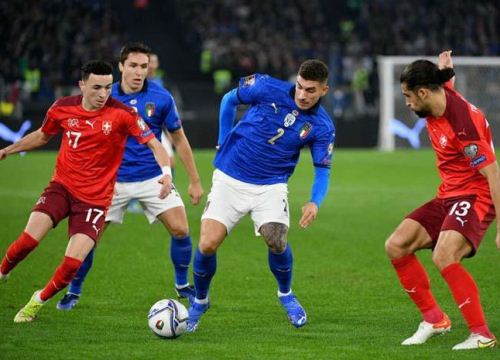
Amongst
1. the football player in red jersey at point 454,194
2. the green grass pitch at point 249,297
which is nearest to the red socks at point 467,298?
the football player in red jersey at point 454,194

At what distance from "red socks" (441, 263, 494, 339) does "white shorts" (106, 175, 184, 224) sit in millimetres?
3009

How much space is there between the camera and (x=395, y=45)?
123 feet

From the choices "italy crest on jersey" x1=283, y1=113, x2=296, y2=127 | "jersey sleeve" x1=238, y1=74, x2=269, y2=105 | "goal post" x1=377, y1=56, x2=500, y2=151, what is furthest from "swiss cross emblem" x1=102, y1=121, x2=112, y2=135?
"goal post" x1=377, y1=56, x2=500, y2=151

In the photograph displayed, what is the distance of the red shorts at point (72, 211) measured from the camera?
8.63 meters

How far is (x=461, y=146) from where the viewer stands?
24.9 ft

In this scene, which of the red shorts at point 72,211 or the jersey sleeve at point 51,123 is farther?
the jersey sleeve at point 51,123

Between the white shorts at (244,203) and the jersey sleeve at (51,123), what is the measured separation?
143 centimetres

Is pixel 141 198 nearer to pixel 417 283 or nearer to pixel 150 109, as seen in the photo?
pixel 150 109

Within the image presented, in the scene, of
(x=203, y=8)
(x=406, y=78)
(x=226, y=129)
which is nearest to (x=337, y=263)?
(x=226, y=129)

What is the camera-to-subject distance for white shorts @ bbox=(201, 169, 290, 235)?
28.2 ft

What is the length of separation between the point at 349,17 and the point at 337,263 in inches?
1105

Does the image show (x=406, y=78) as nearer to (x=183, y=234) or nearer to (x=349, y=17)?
(x=183, y=234)

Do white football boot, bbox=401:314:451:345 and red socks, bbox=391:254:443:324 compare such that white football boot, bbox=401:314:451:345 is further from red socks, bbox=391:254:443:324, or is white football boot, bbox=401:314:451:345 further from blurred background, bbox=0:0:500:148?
blurred background, bbox=0:0:500:148

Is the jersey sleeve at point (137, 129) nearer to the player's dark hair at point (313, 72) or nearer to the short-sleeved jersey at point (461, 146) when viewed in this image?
the player's dark hair at point (313, 72)
